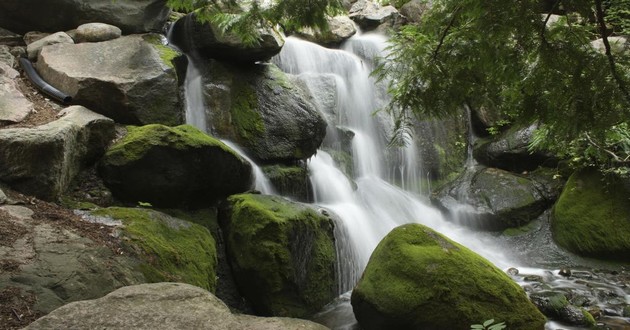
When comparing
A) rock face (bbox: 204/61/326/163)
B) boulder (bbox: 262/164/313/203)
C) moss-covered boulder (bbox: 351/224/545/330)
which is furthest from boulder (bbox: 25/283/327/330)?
rock face (bbox: 204/61/326/163)

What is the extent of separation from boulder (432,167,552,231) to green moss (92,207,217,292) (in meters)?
7.51

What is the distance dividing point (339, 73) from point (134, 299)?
11.7 m

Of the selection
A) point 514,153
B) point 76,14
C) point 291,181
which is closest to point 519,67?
point 291,181

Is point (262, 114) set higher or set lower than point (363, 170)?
higher

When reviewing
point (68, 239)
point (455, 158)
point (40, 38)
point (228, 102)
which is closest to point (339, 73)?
point (455, 158)

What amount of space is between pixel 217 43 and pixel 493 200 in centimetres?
767

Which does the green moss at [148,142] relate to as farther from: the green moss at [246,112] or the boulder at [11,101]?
the green moss at [246,112]

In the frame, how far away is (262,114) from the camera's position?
9086 millimetres

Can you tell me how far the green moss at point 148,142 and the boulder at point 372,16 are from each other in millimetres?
13549

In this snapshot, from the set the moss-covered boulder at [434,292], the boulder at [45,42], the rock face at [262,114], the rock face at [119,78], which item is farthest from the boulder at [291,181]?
the boulder at [45,42]

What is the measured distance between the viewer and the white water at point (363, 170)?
9102 mm

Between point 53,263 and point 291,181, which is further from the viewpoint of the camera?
point 291,181

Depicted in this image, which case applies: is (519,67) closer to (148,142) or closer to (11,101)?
(148,142)

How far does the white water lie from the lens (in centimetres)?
910
